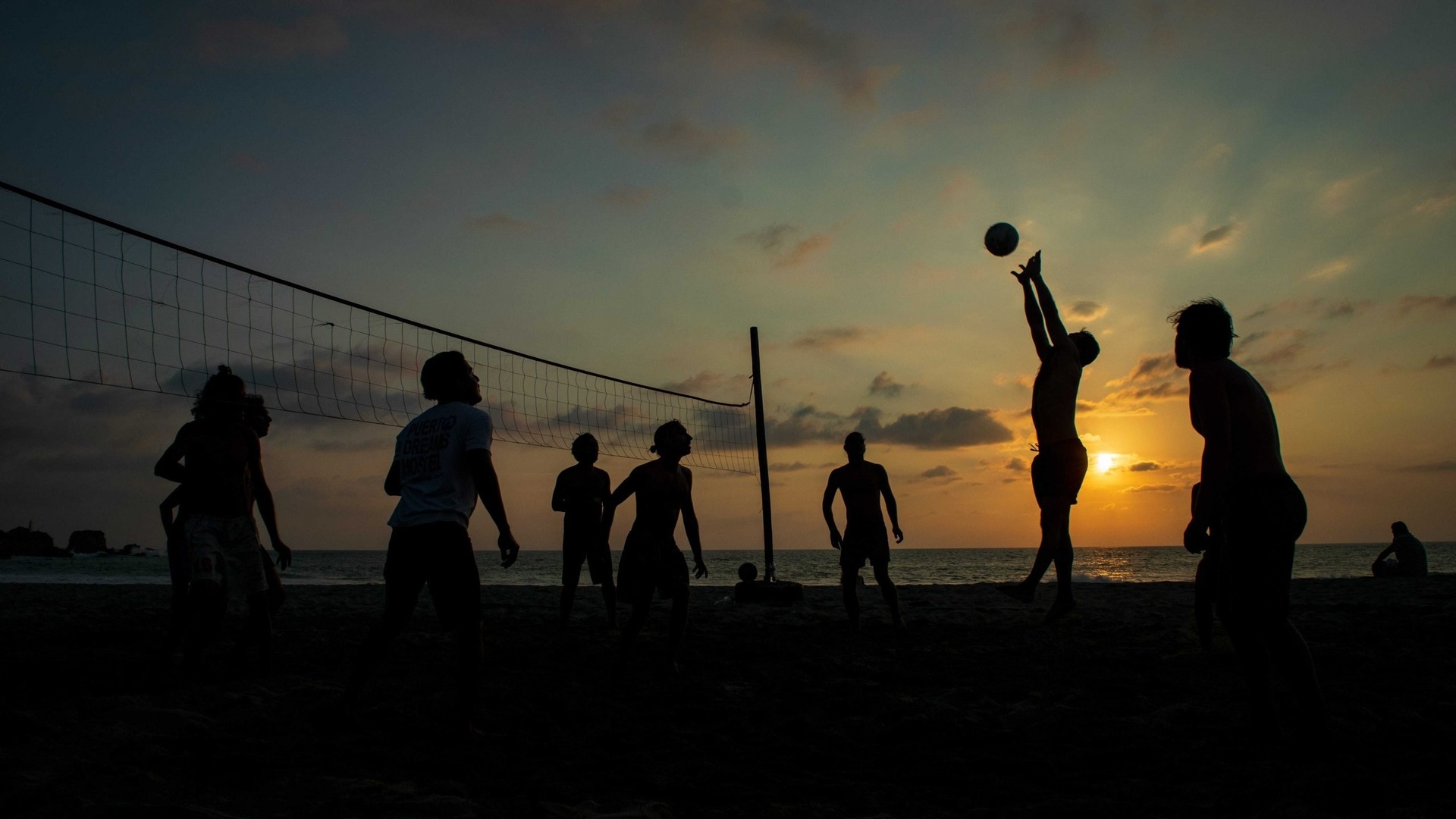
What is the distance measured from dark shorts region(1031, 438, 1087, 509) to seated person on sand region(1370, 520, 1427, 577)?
9220 millimetres

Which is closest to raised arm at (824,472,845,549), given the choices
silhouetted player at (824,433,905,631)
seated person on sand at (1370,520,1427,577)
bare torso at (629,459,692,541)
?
silhouetted player at (824,433,905,631)

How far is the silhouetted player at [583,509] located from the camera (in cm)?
629

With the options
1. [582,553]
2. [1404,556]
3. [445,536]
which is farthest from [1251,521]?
[1404,556]

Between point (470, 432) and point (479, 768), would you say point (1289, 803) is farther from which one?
point (470, 432)

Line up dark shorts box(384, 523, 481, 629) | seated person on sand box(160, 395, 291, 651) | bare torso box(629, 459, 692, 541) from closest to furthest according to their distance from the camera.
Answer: dark shorts box(384, 523, 481, 629)
seated person on sand box(160, 395, 291, 651)
bare torso box(629, 459, 692, 541)

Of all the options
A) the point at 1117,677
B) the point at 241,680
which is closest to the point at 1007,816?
the point at 1117,677

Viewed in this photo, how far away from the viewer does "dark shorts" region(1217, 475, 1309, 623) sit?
8.52ft

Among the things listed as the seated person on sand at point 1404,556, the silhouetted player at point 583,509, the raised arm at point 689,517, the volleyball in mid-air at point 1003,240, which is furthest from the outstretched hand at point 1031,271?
the seated person on sand at point 1404,556

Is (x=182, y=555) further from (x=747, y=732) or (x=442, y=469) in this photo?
(x=747, y=732)

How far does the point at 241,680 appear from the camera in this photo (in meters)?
3.88

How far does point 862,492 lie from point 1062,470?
6.35 ft

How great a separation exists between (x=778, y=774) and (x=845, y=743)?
441 mm

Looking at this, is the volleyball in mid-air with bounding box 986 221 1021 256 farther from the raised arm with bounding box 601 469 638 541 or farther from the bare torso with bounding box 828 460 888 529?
the raised arm with bounding box 601 469 638 541

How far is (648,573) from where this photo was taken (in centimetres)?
439
